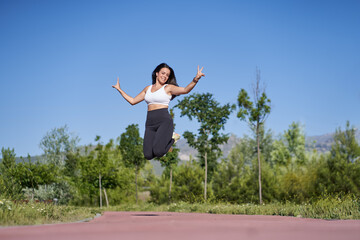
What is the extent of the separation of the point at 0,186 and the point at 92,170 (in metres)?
6.04

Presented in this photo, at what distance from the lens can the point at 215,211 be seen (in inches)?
553

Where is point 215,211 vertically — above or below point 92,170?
below

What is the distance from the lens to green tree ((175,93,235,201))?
2298 cm

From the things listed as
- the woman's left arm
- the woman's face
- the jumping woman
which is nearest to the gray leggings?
the jumping woman

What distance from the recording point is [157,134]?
266 inches

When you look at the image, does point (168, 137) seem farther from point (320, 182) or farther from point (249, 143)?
point (249, 143)

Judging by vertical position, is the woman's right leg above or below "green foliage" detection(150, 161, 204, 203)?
above

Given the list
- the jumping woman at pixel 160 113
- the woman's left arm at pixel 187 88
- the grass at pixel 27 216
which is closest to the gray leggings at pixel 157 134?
the jumping woman at pixel 160 113

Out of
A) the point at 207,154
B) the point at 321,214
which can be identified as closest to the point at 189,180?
the point at 207,154

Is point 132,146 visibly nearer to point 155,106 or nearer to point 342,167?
point 342,167

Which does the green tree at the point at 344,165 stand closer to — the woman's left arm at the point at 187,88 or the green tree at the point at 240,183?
the green tree at the point at 240,183

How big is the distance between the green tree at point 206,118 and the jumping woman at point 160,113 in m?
15.6

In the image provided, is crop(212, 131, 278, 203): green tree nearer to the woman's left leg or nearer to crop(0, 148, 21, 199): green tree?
crop(0, 148, 21, 199): green tree

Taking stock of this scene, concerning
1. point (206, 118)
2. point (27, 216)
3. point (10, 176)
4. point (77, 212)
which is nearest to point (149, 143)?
point (27, 216)
